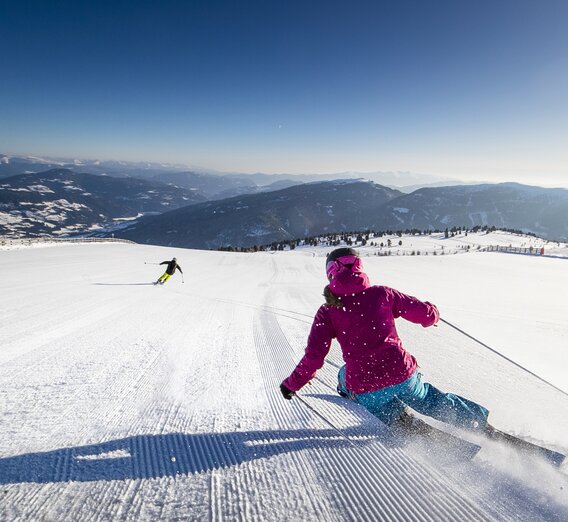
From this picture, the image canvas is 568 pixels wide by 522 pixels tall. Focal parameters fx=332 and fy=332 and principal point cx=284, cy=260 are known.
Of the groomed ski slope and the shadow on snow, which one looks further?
the shadow on snow

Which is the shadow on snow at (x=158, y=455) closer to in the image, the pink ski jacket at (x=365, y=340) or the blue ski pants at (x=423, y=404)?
the blue ski pants at (x=423, y=404)

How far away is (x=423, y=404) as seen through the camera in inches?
103

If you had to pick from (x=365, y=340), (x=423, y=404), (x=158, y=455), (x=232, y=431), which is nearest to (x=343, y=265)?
(x=365, y=340)

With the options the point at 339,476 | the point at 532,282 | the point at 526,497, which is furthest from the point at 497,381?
the point at 532,282

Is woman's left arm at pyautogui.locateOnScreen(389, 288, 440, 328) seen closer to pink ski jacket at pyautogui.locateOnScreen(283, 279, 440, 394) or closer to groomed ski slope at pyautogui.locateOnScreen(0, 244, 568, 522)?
pink ski jacket at pyautogui.locateOnScreen(283, 279, 440, 394)

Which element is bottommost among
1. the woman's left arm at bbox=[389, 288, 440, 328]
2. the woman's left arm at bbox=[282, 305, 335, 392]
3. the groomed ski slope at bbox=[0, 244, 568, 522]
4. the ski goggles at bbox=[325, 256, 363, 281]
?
the groomed ski slope at bbox=[0, 244, 568, 522]

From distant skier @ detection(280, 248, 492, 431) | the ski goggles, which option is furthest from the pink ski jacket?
the ski goggles

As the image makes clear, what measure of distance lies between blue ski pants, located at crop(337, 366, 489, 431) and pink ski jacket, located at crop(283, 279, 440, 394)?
0.07 metres

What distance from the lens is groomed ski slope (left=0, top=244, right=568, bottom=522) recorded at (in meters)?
1.93

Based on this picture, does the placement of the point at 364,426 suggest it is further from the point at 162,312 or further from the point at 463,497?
the point at 162,312

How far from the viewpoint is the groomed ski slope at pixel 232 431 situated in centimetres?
193

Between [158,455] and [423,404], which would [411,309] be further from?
[158,455]

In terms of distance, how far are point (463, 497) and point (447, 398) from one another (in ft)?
2.26

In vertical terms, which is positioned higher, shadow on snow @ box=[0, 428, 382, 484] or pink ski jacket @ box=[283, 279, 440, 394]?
pink ski jacket @ box=[283, 279, 440, 394]
